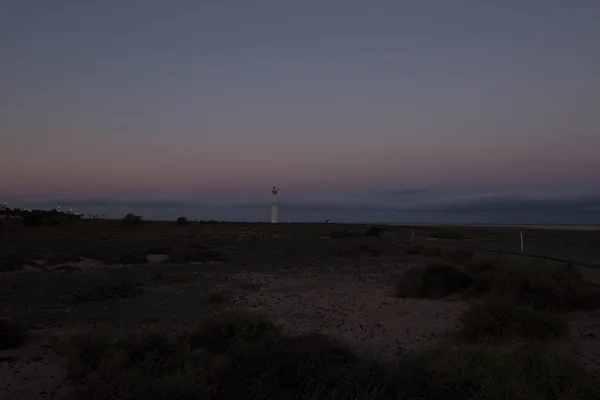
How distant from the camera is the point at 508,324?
33.5 ft

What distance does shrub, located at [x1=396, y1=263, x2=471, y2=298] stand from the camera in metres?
15.5

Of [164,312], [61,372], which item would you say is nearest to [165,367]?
[61,372]

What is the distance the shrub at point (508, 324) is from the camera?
9.86 meters

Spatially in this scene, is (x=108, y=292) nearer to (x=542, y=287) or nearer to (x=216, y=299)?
(x=216, y=299)

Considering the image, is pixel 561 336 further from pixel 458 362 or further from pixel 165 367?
pixel 165 367

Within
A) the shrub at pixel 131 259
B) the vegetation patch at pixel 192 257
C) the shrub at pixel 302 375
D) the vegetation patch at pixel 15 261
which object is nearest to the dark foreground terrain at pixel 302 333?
the shrub at pixel 302 375

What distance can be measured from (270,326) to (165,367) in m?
3.26

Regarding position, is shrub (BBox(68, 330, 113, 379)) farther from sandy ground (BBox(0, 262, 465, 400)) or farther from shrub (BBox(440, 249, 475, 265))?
shrub (BBox(440, 249, 475, 265))

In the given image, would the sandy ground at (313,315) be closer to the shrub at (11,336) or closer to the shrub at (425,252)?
the shrub at (11,336)

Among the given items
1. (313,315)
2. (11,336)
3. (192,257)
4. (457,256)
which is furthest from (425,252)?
(11,336)

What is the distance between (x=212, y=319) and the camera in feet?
33.5

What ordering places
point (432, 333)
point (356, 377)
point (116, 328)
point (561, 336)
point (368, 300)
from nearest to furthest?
point (356, 377), point (561, 336), point (432, 333), point (116, 328), point (368, 300)

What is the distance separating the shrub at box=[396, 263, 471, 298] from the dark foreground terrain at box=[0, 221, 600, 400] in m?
0.05

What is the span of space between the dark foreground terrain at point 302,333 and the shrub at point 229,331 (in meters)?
0.03
